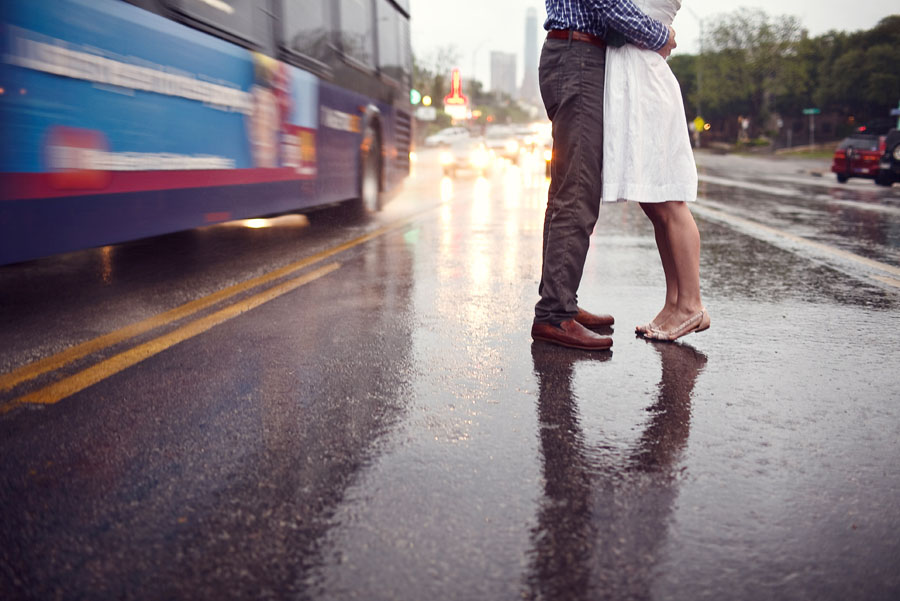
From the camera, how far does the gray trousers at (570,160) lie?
13.5 ft

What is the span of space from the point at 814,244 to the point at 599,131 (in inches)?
197

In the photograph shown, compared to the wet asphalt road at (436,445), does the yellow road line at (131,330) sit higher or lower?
higher

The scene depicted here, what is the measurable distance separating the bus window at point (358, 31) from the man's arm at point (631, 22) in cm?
615

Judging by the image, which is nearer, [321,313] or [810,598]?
[810,598]

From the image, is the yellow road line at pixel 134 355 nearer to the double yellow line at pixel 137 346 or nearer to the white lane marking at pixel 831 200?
the double yellow line at pixel 137 346

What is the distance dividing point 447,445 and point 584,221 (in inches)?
69.1

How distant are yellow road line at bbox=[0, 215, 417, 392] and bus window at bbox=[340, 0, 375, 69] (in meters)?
3.59

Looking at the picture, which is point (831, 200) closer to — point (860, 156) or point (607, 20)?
point (860, 156)

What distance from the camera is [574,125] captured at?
13.6 feet

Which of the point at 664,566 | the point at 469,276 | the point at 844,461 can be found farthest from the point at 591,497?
the point at 469,276

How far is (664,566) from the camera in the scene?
202 cm

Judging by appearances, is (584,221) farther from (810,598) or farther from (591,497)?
(810,598)

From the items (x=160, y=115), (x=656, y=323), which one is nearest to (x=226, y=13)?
(x=160, y=115)

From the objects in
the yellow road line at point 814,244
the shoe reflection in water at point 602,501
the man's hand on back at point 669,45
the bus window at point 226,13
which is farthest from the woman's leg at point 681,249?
the bus window at point 226,13
